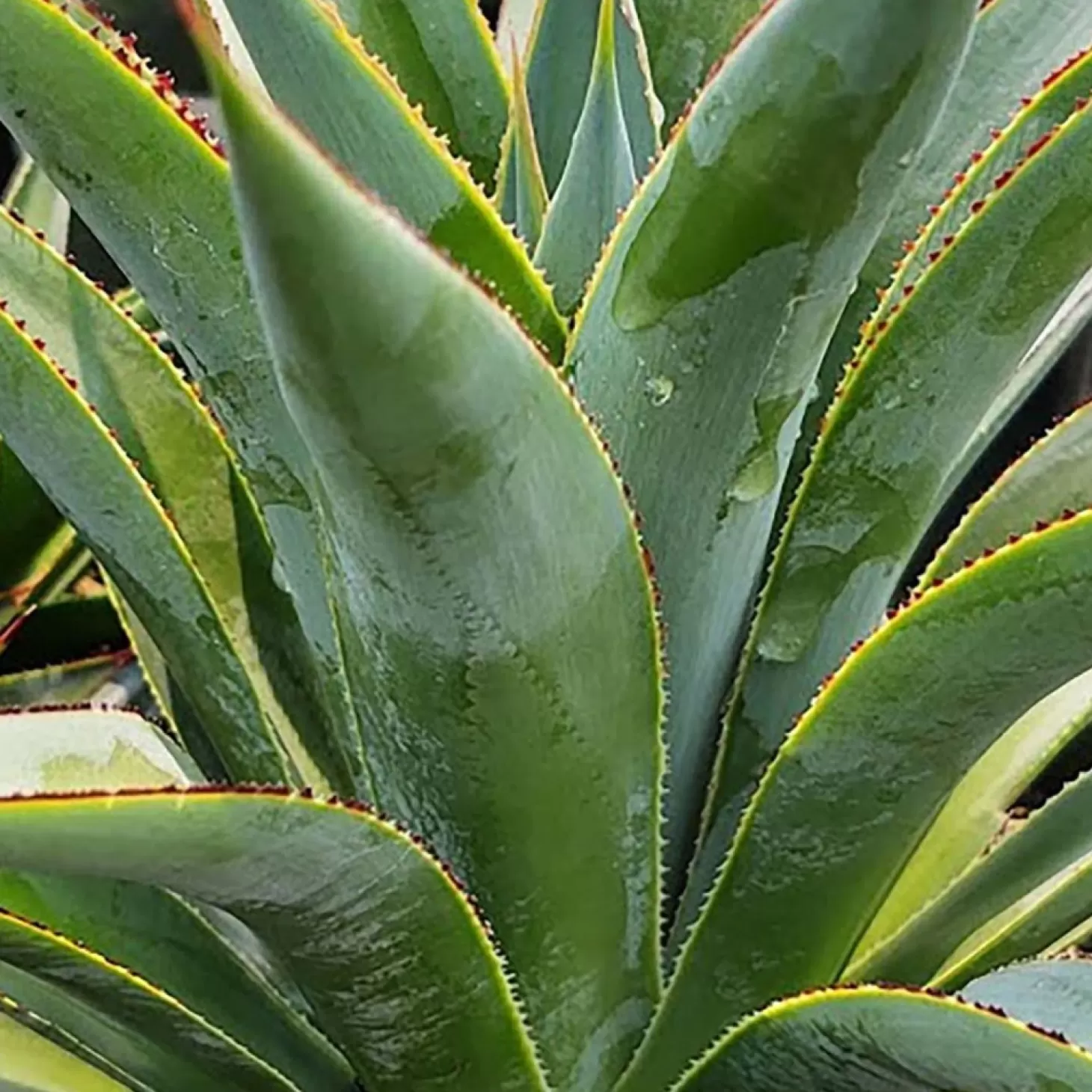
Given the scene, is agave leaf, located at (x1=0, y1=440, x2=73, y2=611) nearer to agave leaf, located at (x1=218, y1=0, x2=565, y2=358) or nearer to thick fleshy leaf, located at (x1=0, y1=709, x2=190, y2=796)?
thick fleshy leaf, located at (x1=0, y1=709, x2=190, y2=796)

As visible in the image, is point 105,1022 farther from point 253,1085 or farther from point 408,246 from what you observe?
point 408,246

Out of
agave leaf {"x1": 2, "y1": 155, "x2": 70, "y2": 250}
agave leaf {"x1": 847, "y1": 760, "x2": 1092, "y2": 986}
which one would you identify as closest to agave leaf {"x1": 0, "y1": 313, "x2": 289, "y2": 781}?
agave leaf {"x1": 847, "y1": 760, "x2": 1092, "y2": 986}

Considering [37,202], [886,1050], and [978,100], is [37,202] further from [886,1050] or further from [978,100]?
[886,1050]

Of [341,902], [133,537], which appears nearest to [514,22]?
[133,537]

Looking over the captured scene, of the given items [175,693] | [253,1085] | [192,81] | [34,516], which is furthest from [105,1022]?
[192,81]

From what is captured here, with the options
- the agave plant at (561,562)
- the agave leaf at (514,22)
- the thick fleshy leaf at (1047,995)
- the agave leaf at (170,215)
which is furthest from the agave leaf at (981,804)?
the agave leaf at (514,22)

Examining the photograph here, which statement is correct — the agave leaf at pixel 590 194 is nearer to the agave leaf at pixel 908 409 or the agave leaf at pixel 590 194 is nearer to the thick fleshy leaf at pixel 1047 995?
the agave leaf at pixel 908 409
